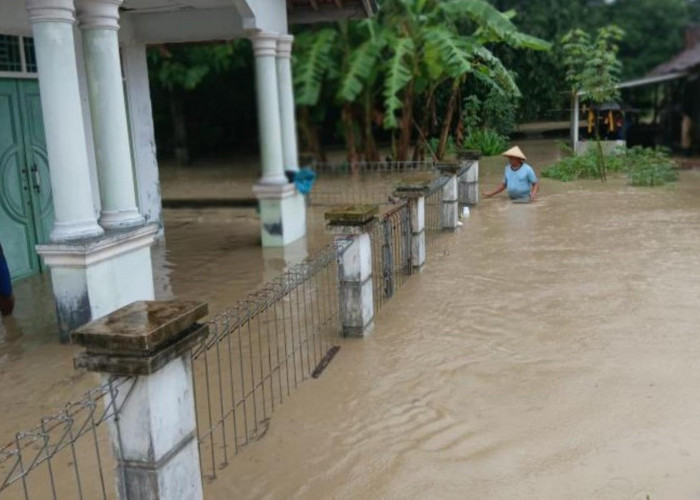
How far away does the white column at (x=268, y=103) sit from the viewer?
31.1ft

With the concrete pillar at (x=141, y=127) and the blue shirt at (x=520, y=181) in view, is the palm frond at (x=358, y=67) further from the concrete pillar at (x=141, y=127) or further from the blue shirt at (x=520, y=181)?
the concrete pillar at (x=141, y=127)

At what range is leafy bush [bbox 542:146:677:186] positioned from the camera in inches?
569

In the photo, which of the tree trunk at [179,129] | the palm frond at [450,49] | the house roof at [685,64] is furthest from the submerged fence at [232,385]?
A: the tree trunk at [179,129]

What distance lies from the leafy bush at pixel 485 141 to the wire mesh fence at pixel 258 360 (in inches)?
446

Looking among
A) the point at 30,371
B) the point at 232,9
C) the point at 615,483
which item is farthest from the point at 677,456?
the point at 232,9

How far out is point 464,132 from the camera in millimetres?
18531

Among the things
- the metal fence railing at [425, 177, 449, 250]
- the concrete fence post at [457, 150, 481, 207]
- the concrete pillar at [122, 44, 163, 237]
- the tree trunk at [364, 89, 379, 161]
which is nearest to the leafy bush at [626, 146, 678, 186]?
the concrete fence post at [457, 150, 481, 207]

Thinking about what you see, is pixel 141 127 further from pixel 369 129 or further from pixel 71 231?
pixel 369 129

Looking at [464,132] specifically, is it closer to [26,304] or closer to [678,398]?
[26,304]

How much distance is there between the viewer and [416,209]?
26.7 feet

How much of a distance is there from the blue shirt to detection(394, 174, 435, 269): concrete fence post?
4.50 metres

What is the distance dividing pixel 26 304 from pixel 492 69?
1229cm

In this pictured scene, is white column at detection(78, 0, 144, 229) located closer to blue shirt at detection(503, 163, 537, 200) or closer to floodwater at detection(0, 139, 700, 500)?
floodwater at detection(0, 139, 700, 500)

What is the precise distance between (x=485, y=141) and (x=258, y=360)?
1343 cm
